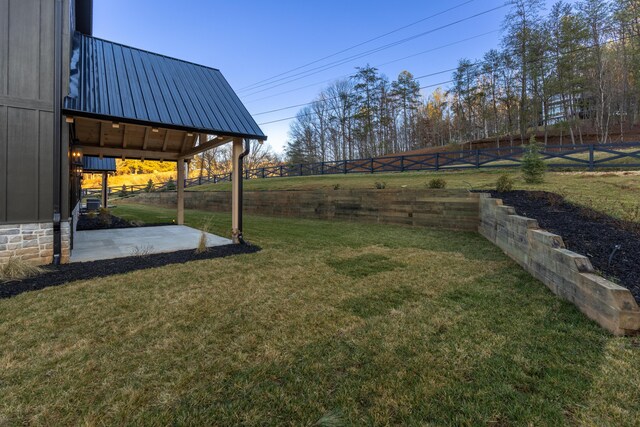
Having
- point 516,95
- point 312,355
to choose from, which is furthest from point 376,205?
point 516,95

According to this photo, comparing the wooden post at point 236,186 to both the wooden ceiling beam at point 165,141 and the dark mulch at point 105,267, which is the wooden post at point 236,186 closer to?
the dark mulch at point 105,267

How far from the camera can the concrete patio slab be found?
550 centimetres

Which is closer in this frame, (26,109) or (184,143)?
(26,109)

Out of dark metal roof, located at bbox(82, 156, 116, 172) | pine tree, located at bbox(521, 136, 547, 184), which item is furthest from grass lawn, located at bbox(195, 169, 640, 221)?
dark metal roof, located at bbox(82, 156, 116, 172)

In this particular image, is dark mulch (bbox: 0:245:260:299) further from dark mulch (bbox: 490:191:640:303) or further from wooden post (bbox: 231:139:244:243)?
dark mulch (bbox: 490:191:640:303)

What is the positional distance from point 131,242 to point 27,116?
3187 mm

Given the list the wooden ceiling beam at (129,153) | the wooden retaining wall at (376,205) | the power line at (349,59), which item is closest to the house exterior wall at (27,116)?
the wooden ceiling beam at (129,153)

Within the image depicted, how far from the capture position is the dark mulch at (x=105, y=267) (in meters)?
3.69

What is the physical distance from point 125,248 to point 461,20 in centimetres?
1871

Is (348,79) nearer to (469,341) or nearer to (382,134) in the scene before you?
(382,134)

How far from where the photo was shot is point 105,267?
457cm

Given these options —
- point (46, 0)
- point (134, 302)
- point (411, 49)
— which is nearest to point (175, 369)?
point (134, 302)

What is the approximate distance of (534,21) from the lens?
71.8 feet

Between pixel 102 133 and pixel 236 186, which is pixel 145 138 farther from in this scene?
pixel 236 186
